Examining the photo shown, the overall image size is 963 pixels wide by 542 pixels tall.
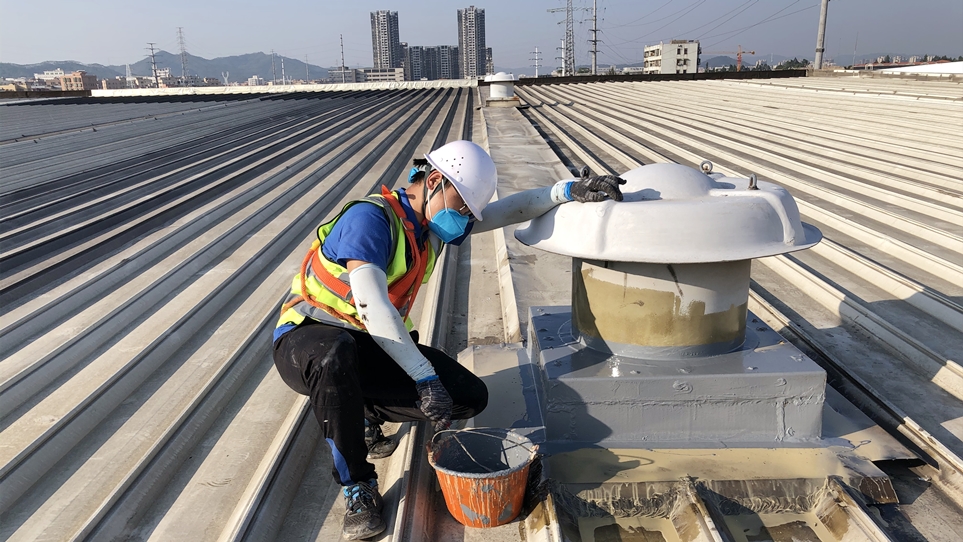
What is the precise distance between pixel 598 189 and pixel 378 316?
36.5 inches

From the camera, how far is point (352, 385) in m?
2.21

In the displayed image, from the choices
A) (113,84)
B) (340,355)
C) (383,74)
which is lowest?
(340,355)

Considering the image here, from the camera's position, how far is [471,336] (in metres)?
3.62

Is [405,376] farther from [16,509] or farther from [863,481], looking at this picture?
[863,481]

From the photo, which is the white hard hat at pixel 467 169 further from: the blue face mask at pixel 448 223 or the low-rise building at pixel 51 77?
the low-rise building at pixel 51 77

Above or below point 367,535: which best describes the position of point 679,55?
above

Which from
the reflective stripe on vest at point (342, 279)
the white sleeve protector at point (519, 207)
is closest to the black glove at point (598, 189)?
the white sleeve protector at point (519, 207)

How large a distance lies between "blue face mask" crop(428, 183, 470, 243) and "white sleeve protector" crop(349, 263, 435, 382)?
0.39 meters

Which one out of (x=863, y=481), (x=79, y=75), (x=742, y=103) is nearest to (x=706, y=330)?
(x=863, y=481)

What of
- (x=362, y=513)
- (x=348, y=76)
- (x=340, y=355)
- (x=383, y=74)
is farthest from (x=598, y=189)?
(x=348, y=76)

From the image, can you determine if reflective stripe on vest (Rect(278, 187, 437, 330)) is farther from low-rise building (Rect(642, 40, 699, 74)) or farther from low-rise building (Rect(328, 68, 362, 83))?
low-rise building (Rect(328, 68, 362, 83))

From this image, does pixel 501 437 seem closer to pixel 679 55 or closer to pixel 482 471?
pixel 482 471

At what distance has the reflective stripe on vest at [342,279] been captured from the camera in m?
2.33

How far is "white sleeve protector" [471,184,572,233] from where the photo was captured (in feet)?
8.74
